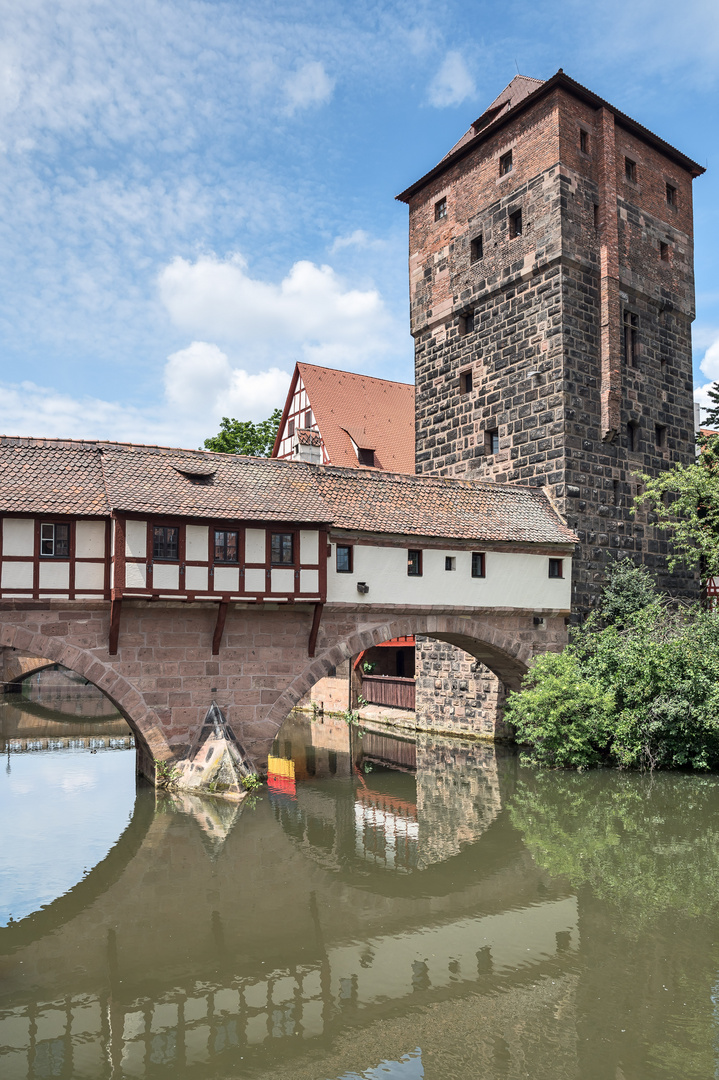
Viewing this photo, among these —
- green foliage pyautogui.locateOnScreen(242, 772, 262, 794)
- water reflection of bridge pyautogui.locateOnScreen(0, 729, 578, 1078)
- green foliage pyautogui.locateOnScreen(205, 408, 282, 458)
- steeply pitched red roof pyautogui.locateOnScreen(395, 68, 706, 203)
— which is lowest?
water reflection of bridge pyautogui.locateOnScreen(0, 729, 578, 1078)

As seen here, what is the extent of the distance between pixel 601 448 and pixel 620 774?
8.17 m

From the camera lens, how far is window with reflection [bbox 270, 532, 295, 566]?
52.6 ft

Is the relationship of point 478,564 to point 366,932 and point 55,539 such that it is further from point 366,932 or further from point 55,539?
point 366,932

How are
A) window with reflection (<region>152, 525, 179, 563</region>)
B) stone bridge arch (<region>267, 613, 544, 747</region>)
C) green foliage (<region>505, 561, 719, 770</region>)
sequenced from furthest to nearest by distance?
1. green foliage (<region>505, 561, 719, 770</region>)
2. stone bridge arch (<region>267, 613, 544, 747</region>)
3. window with reflection (<region>152, 525, 179, 563</region>)

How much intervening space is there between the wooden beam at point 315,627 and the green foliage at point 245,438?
58.2ft

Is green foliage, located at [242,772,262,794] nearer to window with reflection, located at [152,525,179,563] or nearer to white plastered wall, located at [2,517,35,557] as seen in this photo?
window with reflection, located at [152,525,179,563]

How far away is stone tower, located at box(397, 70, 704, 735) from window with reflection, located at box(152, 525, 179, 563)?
976 cm

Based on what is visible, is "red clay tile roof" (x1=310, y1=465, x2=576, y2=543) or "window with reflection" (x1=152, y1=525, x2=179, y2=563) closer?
"window with reflection" (x1=152, y1=525, x2=179, y2=563)

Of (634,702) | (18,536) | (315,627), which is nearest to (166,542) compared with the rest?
(18,536)

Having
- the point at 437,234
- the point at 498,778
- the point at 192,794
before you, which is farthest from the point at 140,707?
the point at 437,234

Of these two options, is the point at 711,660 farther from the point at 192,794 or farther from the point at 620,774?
the point at 192,794

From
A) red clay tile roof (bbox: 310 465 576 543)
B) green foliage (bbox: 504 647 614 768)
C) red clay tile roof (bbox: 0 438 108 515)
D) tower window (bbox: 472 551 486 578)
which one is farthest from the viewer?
tower window (bbox: 472 551 486 578)

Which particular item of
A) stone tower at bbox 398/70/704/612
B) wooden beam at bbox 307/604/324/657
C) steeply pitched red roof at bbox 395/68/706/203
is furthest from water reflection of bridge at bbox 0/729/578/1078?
steeply pitched red roof at bbox 395/68/706/203

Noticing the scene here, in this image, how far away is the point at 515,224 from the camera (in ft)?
73.6
